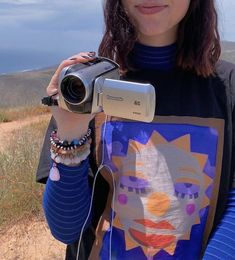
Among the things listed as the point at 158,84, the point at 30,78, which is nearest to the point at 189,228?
the point at 158,84

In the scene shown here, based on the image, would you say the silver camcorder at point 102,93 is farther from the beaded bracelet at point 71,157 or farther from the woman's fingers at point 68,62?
the beaded bracelet at point 71,157

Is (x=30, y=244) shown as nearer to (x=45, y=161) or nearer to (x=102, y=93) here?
(x=45, y=161)

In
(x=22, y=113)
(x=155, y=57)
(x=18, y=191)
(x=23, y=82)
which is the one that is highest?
(x=155, y=57)

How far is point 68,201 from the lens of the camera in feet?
3.54

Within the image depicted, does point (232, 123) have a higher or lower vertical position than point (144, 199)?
higher

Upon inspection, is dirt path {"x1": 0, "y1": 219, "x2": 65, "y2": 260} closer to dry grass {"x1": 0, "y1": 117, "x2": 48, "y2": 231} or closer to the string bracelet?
dry grass {"x1": 0, "y1": 117, "x2": 48, "y2": 231}

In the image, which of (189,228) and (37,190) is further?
(37,190)

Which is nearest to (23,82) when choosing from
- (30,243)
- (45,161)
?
(30,243)

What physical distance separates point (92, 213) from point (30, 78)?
30.3 metres

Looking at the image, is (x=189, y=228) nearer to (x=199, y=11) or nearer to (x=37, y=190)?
(x=199, y=11)

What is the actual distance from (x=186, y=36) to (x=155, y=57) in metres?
0.10

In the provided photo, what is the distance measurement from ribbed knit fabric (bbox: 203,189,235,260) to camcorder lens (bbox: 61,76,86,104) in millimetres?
407

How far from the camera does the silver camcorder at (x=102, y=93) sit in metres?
0.88

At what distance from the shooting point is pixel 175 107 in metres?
1.07
